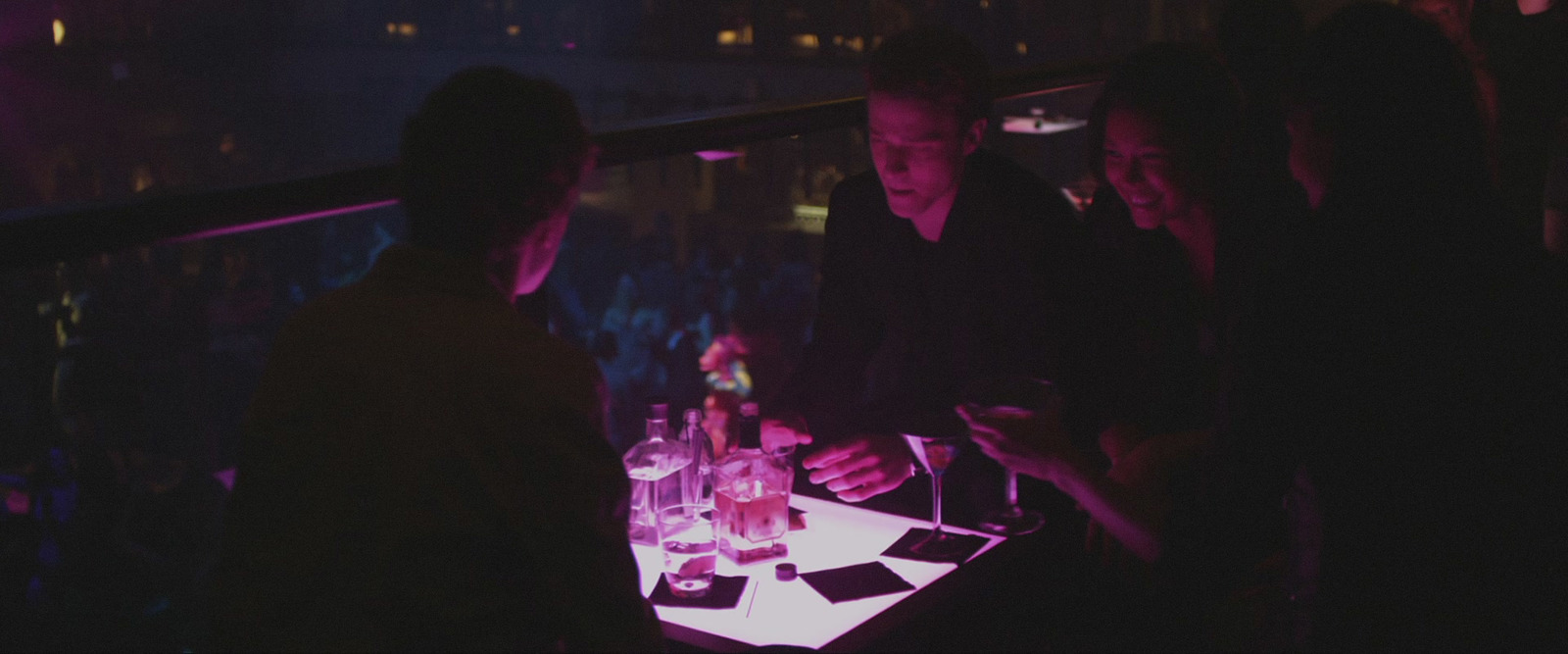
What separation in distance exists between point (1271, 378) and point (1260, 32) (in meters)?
1.75

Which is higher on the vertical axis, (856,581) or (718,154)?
(718,154)

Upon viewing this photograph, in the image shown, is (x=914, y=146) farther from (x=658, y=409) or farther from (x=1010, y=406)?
(x=658, y=409)

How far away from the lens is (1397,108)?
1.33 meters

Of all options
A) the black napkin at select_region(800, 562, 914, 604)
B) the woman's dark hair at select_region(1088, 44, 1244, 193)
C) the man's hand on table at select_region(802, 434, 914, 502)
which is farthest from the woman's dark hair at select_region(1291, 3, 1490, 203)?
the man's hand on table at select_region(802, 434, 914, 502)

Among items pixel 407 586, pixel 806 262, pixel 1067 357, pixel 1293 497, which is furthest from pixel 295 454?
pixel 806 262

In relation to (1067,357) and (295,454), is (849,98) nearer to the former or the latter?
(1067,357)

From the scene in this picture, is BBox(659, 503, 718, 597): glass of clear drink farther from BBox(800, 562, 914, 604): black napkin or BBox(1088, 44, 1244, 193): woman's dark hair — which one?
BBox(1088, 44, 1244, 193): woman's dark hair

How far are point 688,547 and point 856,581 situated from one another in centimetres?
26

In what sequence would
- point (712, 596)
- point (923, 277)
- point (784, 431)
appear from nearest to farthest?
point (712, 596), point (784, 431), point (923, 277)

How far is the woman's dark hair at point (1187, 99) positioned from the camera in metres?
2.05

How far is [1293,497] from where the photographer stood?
1502mm

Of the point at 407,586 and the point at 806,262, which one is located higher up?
the point at 407,586

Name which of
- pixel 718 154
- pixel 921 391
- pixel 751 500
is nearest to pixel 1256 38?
pixel 921 391

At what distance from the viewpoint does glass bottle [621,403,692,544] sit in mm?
1795
